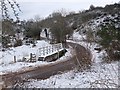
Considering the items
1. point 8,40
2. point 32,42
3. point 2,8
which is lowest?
point 32,42

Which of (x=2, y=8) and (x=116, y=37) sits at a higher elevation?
(x=2, y=8)

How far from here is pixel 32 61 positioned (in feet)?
83.0

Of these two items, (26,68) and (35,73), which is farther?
(26,68)

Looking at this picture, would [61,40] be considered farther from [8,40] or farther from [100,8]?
[100,8]

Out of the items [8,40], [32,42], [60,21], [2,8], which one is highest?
[2,8]

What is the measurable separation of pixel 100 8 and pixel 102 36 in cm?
7545

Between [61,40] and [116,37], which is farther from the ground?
[116,37]

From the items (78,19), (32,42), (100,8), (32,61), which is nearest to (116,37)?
(32,61)

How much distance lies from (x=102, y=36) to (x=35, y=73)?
20.1 ft

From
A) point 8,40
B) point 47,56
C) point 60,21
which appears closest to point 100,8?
point 60,21

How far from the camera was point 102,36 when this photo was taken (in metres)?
21.6

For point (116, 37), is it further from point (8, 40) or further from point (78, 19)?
point (78, 19)

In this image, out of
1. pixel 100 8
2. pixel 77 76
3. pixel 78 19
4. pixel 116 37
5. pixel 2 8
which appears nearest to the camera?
pixel 2 8

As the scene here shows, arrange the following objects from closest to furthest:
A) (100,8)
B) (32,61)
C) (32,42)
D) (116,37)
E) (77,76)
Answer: (77,76) → (116,37) → (32,61) → (32,42) → (100,8)
